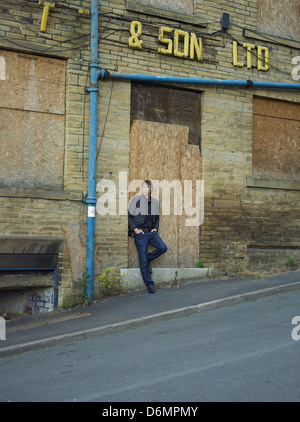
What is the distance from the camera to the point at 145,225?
10.1 metres

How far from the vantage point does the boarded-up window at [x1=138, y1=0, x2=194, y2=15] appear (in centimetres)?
1089

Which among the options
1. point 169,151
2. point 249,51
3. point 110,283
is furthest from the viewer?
point 249,51

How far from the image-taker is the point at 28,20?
9.45m

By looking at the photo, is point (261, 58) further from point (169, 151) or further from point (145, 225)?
point (145, 225)

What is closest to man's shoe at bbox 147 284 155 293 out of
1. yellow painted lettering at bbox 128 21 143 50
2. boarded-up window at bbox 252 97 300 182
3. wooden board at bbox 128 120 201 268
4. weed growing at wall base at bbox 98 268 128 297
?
weed growing at wall base at bbox 98 268 128 297

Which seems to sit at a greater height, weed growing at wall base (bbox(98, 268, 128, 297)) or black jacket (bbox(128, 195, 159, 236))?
black jacket (bbox(128, 195, 159, 236))

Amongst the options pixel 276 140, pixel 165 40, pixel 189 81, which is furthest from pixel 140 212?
pixel 276 140

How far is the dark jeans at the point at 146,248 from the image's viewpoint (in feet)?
32.5

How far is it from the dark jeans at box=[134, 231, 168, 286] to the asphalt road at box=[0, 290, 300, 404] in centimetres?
206

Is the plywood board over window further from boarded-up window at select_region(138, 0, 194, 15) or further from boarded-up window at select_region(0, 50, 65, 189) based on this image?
boarded-up window at select_region(138, 0, 194, 15)

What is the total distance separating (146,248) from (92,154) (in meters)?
2.02

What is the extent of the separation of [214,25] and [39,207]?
5450mm
